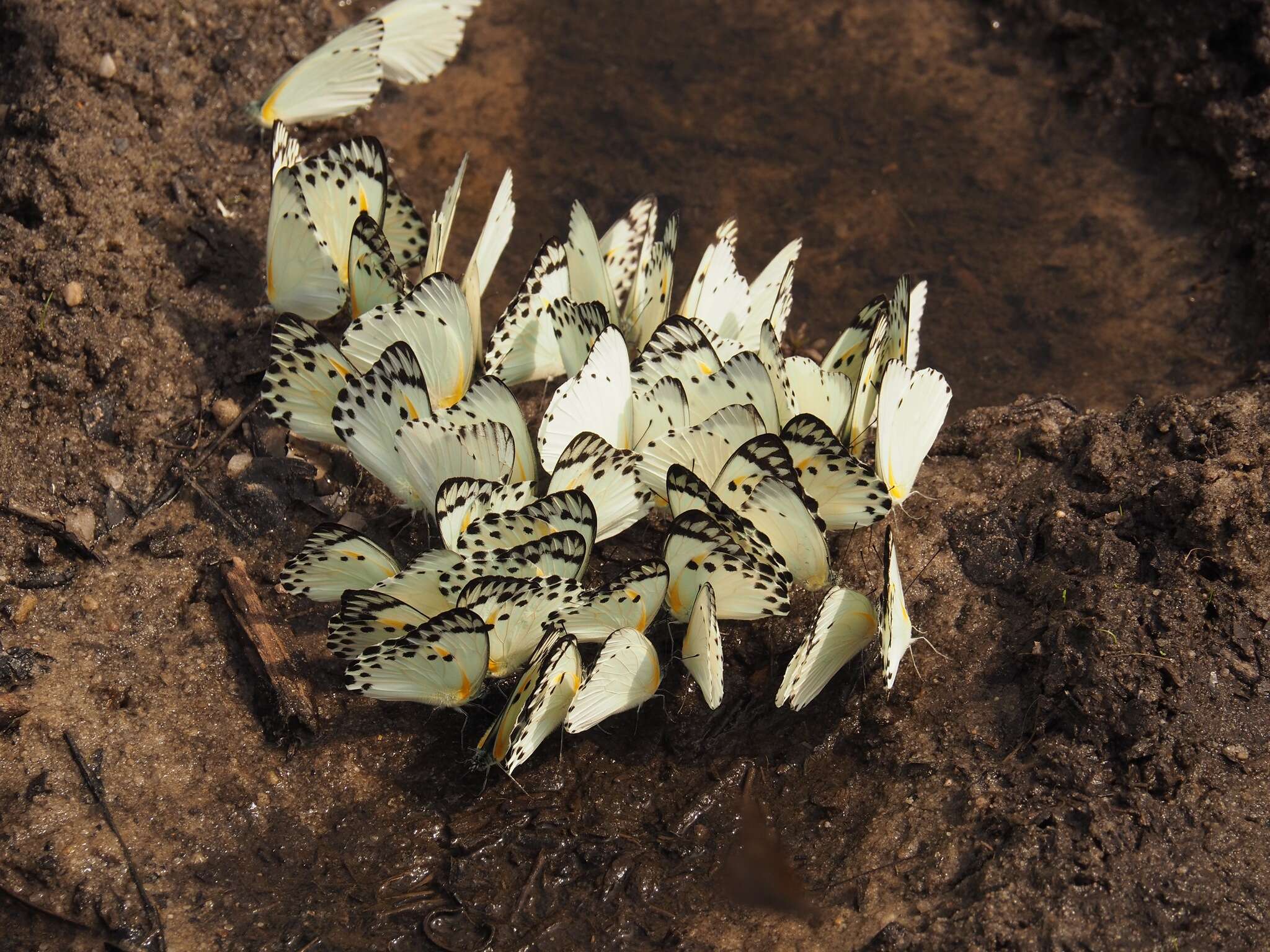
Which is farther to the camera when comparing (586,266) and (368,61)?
(368,61)

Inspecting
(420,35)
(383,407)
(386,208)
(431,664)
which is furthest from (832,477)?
(420,35)

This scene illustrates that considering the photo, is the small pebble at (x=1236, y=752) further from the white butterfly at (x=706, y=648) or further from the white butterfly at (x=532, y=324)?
the white butterfly at (x=532, y=324)

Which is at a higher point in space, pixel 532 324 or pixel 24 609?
pixel 532 324

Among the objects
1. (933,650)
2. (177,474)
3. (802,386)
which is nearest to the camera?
(933,650)

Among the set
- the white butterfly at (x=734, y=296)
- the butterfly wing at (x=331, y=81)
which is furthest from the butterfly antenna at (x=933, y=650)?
the butterfly wing at (x=331, y=81)

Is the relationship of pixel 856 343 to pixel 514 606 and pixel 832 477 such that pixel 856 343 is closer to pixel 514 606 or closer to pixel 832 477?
pixel 832 477

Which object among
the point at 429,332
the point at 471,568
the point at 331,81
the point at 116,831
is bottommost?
the point at 116,831

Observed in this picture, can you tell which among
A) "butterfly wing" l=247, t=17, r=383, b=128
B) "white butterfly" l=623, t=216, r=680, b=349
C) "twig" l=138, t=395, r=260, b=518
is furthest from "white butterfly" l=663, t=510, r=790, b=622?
"butterfly wing" l=247, t=17, r=383, b=128
